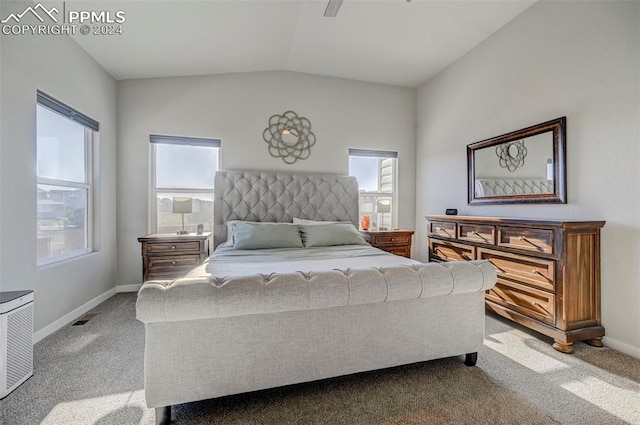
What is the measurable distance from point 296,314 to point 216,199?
2617 mm

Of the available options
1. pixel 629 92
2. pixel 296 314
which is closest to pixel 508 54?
pixel 629 92

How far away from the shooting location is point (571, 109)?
2.51 meters

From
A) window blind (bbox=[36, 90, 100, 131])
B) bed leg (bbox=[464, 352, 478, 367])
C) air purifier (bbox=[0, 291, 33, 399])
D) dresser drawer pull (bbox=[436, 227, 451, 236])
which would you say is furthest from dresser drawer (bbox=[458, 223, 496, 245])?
window blind (bbox=[36, 90, 100, 131])

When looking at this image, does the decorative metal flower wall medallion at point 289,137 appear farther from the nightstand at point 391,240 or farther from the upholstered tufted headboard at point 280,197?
the nightstand at point 391,240

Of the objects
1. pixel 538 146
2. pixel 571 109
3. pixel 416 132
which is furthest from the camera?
pixel 416 132

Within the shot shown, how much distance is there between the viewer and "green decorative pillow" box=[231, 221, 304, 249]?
3035 millimetres

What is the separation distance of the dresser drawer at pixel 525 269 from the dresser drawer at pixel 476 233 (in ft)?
0.41

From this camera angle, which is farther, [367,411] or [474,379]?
[474,379]

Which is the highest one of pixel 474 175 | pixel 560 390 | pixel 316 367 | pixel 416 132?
pixel 416 132

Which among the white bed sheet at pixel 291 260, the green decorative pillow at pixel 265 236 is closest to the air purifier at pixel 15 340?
the white bed sheet at pixel 291 260

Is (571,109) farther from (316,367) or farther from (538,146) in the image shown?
(316,367)

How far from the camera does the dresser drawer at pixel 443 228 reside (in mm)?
3332

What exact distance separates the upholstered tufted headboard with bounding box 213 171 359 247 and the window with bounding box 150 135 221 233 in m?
0.33

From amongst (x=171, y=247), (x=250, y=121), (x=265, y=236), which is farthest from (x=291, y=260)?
(x=250, y=121)
